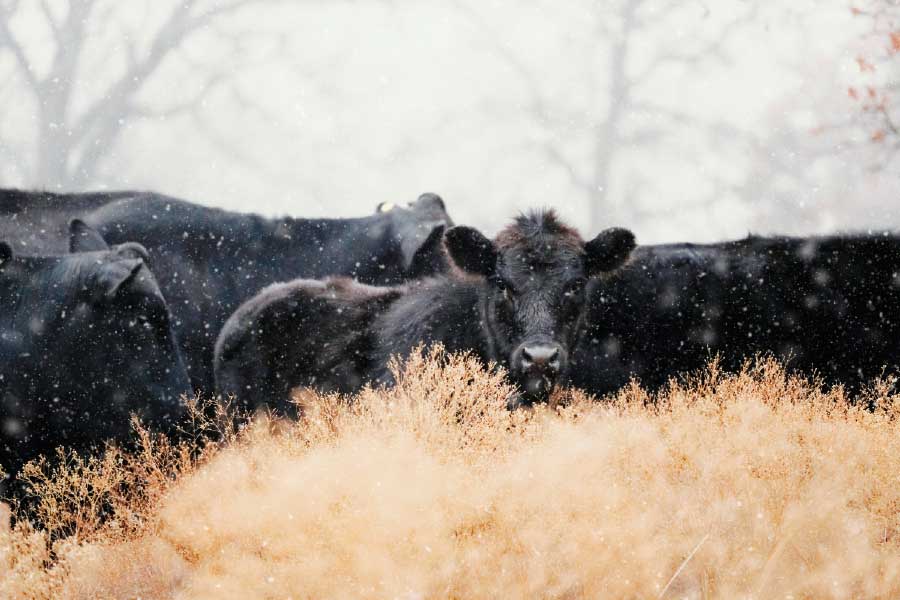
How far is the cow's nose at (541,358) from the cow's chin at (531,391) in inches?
3.0

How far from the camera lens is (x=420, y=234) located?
776cm

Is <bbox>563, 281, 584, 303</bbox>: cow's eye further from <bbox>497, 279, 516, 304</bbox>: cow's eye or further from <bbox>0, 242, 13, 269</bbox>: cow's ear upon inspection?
<bbox>0, 242, 13, 269</bbox>: cow's ear

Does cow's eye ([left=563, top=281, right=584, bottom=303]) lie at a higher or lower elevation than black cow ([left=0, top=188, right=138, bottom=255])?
lower

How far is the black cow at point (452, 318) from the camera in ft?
17.5

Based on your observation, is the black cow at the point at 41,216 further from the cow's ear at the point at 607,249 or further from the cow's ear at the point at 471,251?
the cow's ear at the point at 607,249

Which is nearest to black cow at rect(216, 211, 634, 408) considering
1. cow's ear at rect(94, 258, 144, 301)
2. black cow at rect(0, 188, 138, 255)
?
cow's ear at rect(94, 258, 144, 301)

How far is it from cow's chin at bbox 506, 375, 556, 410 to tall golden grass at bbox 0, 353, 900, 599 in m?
1.20

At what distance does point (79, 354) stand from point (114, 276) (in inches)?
17.1

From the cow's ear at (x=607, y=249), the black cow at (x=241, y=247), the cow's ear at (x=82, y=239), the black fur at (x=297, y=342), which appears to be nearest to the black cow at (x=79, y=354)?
the black fur at (x=297, y=342)

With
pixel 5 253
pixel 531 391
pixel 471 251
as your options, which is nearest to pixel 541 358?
pixel 531 391

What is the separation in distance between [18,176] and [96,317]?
48.3 feet

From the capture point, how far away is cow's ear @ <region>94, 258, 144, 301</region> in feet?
15.4

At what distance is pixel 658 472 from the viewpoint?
11.4 ft

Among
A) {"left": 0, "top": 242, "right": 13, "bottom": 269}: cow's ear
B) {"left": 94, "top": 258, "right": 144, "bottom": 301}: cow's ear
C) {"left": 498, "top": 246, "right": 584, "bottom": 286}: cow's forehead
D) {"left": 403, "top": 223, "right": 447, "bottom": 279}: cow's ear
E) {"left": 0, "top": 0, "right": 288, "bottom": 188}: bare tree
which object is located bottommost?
{"left": 403, "top": 223, "right": 447, "bottom": 279}: cow's ear
